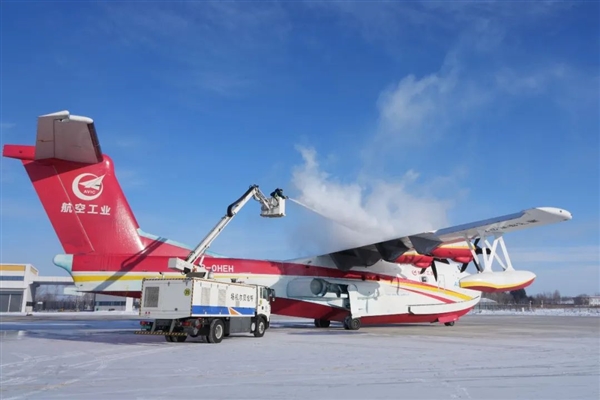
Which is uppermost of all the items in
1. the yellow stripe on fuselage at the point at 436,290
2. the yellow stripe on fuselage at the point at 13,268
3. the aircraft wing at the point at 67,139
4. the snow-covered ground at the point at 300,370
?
the aircraft wing at the point at 67,139

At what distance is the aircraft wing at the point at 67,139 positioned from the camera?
12.9 metres

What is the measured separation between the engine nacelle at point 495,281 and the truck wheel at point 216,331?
7.94m

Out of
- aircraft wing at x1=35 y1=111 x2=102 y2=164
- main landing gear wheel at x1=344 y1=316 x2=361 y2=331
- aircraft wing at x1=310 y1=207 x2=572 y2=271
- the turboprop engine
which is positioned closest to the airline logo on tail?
aircraft wing at x1=35 y1=111 x2=102 y2=164

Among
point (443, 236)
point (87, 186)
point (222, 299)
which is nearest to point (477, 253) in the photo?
point (443, 236)

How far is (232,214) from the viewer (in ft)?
61.1

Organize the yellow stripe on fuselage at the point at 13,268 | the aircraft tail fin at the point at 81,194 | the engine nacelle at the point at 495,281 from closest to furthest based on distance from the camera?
the aircraft tail fin at the point at 81,194, the engine nacelle at the point at 495,281, the yellow stripe on fuselage at the point at 13,268

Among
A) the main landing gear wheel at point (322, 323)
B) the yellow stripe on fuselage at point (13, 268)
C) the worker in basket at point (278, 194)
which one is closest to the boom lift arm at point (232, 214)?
the worker in basket at point (278, 194)

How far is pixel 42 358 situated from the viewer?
1102 centimetres

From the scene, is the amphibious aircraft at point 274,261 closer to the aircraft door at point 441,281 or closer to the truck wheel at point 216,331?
the aircraft door at point 441,281

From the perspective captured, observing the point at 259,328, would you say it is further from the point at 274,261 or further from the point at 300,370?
the point at 300,370

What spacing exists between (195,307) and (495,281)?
9.84 meters

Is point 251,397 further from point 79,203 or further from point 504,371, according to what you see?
point 79,203

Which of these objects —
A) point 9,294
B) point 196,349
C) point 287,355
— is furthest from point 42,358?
point 9,294

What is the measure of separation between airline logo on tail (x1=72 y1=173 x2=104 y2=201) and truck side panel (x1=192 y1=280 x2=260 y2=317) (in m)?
5.04
